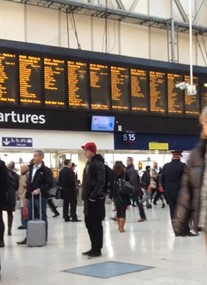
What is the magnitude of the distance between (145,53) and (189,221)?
59.6 ft

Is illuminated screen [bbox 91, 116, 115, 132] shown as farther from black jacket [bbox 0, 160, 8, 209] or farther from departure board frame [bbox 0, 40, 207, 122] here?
black jacket [bbox 0, 160, 8, 209]

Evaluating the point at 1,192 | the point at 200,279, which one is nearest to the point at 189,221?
the point at 200,279

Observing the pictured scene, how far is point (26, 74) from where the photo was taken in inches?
691

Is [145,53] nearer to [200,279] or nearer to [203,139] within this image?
[200,279]

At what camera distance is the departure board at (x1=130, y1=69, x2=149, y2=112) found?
1997cm

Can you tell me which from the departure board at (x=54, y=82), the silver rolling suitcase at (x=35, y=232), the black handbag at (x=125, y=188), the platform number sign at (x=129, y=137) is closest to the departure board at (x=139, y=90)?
the platform number sign at (x=129, y=137)

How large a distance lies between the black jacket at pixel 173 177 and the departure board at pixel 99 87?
28.8ft

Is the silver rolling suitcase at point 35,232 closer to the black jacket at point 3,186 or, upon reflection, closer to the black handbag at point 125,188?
the black jacket at point 3,186

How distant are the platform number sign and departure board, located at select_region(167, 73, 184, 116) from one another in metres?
1.85

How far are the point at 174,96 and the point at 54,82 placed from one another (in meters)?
5.17

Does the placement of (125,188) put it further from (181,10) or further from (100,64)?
(181,10)

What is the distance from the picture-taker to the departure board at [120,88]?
19438 millimetres

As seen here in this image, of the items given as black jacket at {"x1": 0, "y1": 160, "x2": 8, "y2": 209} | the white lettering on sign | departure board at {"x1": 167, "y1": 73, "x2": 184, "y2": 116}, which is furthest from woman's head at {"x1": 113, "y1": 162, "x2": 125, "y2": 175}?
departure board at {"x1": 167, "y1": 73, "x2": 184, "y2": 116}

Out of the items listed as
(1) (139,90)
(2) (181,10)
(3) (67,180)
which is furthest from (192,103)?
(3) (67,180)
